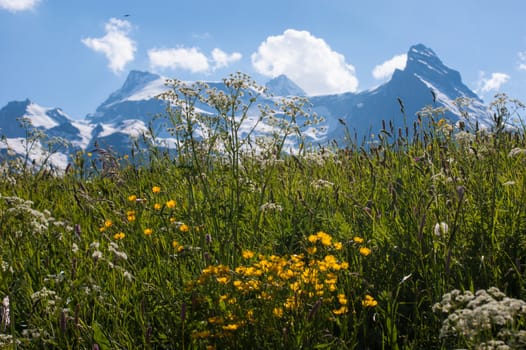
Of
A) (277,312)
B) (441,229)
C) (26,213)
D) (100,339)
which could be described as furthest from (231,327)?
Answer: (26,213)

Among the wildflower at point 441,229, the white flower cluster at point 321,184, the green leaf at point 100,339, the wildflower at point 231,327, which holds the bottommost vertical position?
the green leaf at point 100,339

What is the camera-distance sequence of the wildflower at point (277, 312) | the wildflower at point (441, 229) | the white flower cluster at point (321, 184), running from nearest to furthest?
the wildflower at point (277, 312) → the wildflower at point (441, 229) → the white flower cluster at point (321, 184)

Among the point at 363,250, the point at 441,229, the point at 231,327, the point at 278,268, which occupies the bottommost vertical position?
the point at 231,327

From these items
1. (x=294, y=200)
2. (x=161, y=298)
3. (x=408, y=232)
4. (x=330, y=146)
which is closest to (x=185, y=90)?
(x=294, y=200)

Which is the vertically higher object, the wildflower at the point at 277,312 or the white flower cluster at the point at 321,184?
the white flower cluster at the point at 321,184

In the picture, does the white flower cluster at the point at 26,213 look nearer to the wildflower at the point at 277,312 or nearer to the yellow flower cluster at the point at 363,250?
the wildflower at the point at 277,312

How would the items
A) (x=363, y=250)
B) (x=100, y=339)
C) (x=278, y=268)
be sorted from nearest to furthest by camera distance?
1. (x=278, y=268)
2. (x=100, y=339)
3. (x=363, y=250)

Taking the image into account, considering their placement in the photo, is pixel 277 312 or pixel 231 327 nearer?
pixel 231 327

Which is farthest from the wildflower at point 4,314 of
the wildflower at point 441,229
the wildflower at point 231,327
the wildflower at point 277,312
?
the wildflower at point 441,229

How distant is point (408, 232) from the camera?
3592mm

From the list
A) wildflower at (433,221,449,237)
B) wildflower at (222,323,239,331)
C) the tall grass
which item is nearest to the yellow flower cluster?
the tall grass

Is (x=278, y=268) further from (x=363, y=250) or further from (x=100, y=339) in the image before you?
(x=100, y=339)

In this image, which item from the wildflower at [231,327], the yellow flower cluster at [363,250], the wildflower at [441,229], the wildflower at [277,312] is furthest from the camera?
the yellow flower cluster at [363,250]

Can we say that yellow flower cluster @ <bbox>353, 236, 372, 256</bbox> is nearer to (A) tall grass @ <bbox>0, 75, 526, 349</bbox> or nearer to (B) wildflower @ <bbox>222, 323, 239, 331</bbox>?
(A) tall grass @ <bbox>0, 75, 526, 349</bbox>
